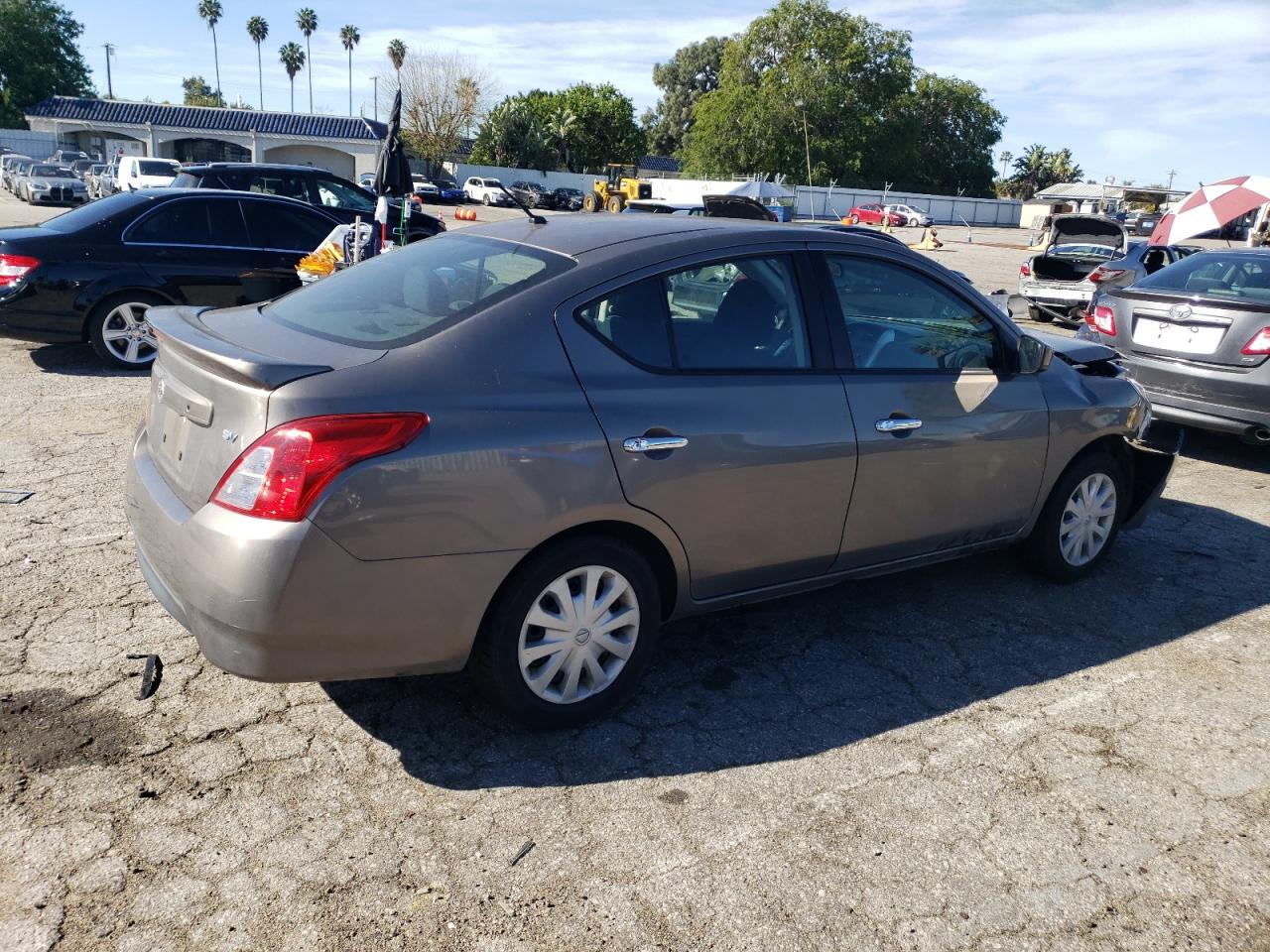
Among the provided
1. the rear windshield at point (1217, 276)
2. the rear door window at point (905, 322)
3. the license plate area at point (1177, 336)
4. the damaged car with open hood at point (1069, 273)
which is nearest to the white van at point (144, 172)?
the damaged car with open hood at point (1069, 273)

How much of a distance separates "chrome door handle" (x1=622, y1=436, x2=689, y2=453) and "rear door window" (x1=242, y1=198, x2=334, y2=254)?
7.07 m

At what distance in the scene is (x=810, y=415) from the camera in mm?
3600

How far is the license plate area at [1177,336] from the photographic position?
698cm

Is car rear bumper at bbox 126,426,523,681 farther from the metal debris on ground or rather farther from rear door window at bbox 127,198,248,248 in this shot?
rear door window at bbox 127,198,248,248

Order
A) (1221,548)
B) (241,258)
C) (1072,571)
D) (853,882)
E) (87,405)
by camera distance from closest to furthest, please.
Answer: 1. (853,882)
2. (1072,571)
3. (1221,548)
4. (87,405)
5. (241,258)

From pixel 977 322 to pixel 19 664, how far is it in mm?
3992

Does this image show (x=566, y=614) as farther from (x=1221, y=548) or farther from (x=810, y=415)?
(x=1221, y=548)

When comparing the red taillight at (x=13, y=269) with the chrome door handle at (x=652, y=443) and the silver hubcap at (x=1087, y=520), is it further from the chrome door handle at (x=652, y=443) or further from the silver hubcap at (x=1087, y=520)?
the silver hubcap at (x=1087, y=520)

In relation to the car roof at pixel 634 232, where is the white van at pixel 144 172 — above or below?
below

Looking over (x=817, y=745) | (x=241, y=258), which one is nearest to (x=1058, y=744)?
(x=817, y=745)

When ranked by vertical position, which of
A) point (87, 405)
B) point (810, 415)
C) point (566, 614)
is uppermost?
point (810, 415)

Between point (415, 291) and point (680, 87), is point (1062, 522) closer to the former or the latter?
point (415, 291)

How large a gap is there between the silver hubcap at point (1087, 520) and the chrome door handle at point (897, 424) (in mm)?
1252

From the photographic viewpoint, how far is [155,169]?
28516mm
